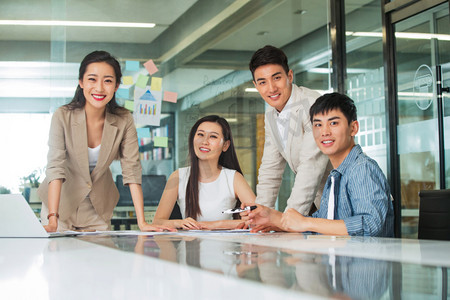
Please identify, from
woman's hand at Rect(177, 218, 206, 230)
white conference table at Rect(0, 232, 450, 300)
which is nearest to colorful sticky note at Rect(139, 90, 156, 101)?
woman's hand at Rect(177, 218, 206, 230)

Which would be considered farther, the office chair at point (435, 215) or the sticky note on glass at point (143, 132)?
the sticky note on glass at point (143, 132)

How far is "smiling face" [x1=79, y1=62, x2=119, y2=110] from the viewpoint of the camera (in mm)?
2189

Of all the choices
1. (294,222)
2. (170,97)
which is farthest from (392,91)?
(294,222)

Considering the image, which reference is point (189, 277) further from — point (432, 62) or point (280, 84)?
point (432, 62)

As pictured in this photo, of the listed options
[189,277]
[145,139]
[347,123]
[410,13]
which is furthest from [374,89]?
[189,277]

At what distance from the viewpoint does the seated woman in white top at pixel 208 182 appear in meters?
2.46

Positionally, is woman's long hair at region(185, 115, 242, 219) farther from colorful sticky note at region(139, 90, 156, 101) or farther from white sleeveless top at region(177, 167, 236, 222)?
colorful sticky note at region(139, 90, 156, 101)

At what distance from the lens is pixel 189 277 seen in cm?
45

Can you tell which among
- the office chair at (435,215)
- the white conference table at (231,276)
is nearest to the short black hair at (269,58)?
the office chair at (435,215)

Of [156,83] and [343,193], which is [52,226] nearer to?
[343,193]

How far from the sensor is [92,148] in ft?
7.21

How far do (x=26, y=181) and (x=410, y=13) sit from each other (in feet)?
9.13

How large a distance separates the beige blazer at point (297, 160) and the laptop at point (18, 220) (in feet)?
3.22

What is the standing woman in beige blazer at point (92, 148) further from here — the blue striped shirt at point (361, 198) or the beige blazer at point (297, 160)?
the blue striped shirt at point (361, 198)
